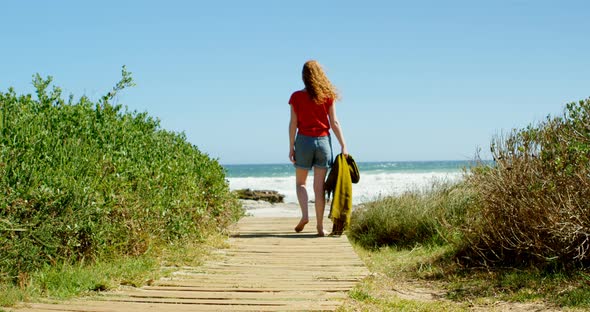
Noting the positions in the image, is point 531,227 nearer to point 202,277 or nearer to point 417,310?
point 417,310

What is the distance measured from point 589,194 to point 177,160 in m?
4.90

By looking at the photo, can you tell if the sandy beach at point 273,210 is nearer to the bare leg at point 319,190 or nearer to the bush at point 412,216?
the bush at point 412,216

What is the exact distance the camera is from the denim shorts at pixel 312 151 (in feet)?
30.4

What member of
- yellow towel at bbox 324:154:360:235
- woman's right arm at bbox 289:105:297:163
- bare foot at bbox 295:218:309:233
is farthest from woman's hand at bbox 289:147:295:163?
bare foot at bbox 295:218:309:233

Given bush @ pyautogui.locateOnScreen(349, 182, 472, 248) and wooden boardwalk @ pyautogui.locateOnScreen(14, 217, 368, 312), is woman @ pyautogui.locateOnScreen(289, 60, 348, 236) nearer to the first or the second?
wooden boardwalk @ pyautogui.locateOnScreen(14, 217, 368, 312)

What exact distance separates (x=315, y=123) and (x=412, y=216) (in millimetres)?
2021

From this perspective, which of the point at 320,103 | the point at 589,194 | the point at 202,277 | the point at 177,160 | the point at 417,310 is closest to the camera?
the point at 417,310

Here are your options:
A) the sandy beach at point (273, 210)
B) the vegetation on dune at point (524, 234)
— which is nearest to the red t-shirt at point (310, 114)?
the vegetation on dune at point (524, 234)

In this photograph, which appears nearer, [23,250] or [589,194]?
[23,250]

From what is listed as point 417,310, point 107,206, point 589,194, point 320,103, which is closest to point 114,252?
point 107,206

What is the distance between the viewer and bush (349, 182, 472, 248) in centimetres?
955

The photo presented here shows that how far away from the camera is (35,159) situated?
18.4ft

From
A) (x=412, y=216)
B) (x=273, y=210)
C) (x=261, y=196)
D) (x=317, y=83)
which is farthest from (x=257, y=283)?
(x=261, y=196)

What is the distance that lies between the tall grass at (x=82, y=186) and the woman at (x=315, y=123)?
1.55 metres
